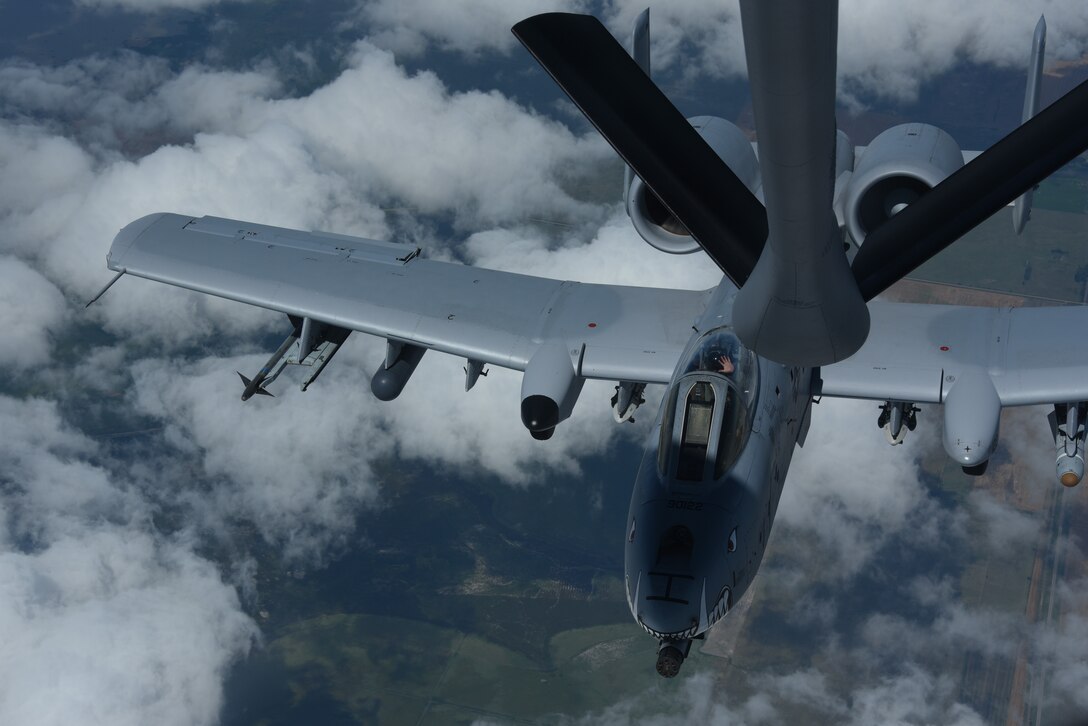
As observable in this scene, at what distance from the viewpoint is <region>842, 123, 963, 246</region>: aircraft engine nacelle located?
19922 mm

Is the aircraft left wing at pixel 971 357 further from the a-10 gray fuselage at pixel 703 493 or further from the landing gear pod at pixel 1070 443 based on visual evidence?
the a-10 gray fuselage at pixel 703 493

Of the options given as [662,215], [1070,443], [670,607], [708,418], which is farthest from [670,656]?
[1070,443]

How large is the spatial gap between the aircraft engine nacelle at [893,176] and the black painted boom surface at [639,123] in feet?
36.0

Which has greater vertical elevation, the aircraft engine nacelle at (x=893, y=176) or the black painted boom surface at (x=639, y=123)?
the aircraft engine nacelle at (x=893, y=176)

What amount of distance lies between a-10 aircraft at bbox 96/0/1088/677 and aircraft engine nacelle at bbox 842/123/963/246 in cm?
6

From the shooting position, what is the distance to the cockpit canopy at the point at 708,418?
54.9 feet

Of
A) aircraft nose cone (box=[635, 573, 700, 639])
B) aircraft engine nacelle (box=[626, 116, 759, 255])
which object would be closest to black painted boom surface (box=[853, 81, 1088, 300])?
aircraft nose cone (box=[635, 573, 700, 639])

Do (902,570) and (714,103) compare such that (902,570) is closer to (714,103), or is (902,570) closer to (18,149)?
(714,103)

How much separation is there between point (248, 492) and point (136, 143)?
7027cm

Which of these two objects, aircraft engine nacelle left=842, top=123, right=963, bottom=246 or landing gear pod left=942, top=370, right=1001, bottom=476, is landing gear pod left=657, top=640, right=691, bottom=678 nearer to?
landing gear pod left=942, top=370, right=1001, bottom=476

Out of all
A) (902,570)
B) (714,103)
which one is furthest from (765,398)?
(714,103)

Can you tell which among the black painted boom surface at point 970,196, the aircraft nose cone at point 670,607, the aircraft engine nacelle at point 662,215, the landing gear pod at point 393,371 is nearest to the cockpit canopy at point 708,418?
the aircraft nose cone at point 670,607

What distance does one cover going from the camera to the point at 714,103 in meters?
131

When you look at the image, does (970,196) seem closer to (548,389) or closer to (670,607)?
(670,607)
